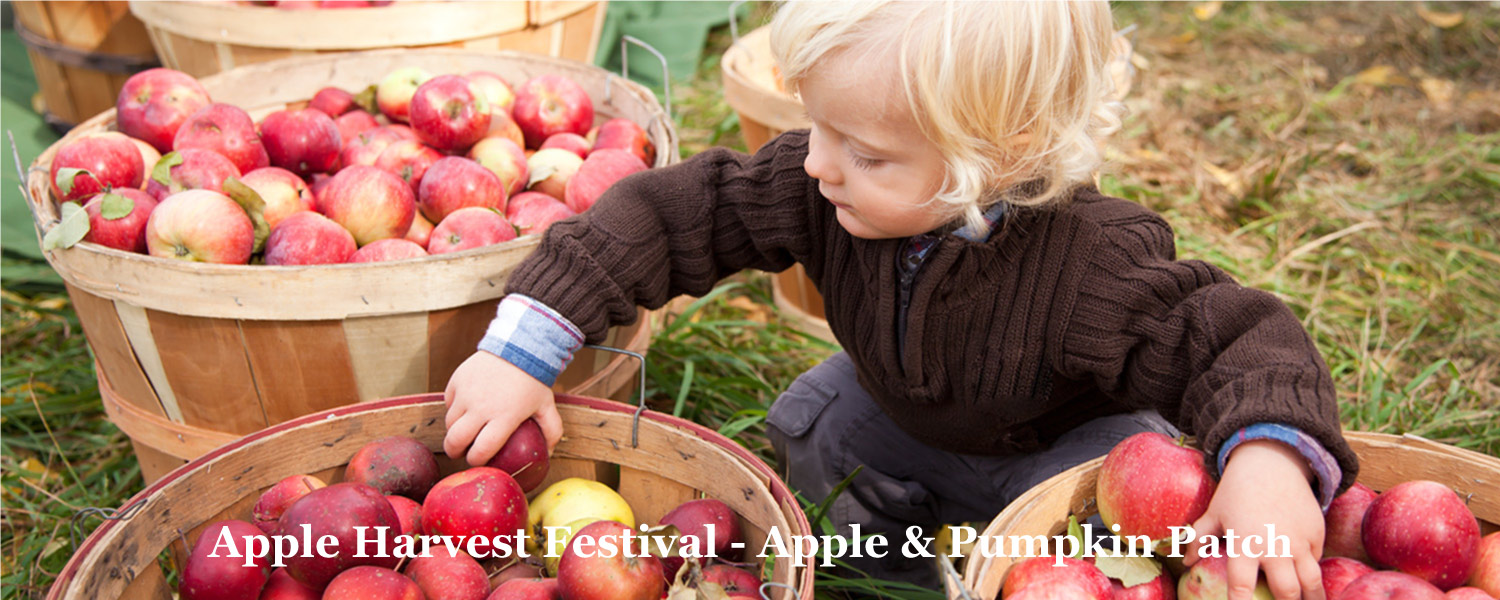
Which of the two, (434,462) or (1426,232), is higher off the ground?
(434,462)

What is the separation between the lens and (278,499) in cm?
171

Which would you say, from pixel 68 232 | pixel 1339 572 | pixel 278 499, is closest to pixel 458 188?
pixel 68 232

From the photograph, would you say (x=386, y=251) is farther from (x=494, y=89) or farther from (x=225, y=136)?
(x=494, y=89)

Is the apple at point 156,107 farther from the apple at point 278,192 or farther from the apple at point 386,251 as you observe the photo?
the apple at point 386,251

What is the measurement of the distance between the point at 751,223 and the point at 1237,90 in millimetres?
3704

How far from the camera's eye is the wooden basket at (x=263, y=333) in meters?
1.89

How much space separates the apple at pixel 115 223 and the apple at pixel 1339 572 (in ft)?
7.29

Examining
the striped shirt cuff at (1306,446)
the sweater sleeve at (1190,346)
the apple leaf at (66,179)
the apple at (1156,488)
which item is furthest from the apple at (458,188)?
the striped shirt cuff at (1306,446)

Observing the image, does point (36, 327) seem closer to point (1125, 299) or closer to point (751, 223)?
point (751, 223)

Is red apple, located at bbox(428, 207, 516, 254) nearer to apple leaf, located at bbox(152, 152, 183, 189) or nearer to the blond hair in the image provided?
apple leaf, located at bbox(152, 152, 183, 189)

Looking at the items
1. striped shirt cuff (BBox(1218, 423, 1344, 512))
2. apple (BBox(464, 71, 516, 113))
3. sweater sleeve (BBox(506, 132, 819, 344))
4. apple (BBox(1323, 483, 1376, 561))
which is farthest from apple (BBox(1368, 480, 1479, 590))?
apple (BBox(464, 71, 516, 113))

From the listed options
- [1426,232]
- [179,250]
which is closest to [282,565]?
[179,250]

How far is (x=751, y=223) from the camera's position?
6.53 feet

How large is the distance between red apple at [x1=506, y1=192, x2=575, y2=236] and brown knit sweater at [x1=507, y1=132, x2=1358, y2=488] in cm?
44
